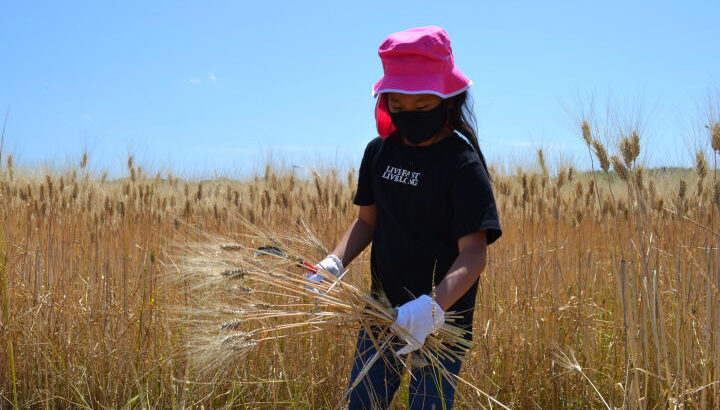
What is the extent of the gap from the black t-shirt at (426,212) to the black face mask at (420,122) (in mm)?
45

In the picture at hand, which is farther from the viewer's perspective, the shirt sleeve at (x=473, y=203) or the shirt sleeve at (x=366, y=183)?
the shirt sleeve at (x=366, y=183)

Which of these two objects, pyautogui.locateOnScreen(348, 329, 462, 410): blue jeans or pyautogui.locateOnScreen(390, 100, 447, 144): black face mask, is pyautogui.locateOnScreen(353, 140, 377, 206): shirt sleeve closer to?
pyautogui.locateOnScreen(390, 100, 447, 144): black face mask

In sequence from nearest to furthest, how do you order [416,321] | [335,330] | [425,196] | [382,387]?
[416,321] → [425,196] → [382,387] → [335,330]

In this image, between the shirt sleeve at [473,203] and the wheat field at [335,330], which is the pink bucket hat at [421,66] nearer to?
the shirt sleeve at [473,203]

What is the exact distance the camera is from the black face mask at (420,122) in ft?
4.95

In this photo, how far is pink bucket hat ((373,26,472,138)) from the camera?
146 cm

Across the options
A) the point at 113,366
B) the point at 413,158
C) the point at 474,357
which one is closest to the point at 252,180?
the point at 113,366

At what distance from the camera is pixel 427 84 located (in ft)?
4.79

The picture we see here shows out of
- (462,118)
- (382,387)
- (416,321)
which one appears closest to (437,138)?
(462,118)

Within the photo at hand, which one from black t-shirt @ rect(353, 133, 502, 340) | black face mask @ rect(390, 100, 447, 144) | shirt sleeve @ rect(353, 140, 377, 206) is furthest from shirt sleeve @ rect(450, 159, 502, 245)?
shirt sleeve @ rect(353, 140, 377, 206)

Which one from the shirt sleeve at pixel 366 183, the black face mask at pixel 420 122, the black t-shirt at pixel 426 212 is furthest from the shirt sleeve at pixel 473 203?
the shirt sleeve at pixel 366 183

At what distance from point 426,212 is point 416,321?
40 centimetres

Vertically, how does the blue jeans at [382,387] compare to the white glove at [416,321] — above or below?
below

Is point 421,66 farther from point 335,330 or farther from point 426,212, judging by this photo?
point 335,330
